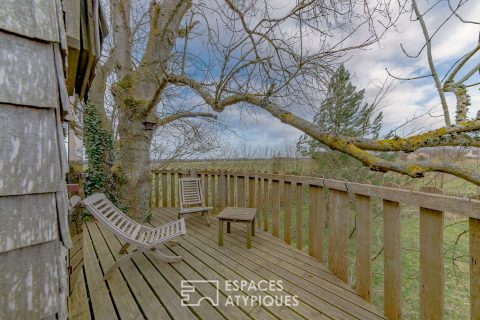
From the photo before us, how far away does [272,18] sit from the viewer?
330 cm

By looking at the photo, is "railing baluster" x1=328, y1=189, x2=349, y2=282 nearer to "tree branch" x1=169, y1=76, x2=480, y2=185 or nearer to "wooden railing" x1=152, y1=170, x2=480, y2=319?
"wooden railing" x1=152, y1=170, x2=480, y2=319

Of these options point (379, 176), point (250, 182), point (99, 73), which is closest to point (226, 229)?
point (250, 182)

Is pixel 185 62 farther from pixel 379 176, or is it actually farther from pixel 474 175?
pixel 379 176

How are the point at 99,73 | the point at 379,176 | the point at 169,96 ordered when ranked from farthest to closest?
the point at 379,176
the point at 99,73
the point at 169,96

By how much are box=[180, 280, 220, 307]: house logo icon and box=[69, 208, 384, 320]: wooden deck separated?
2 cm

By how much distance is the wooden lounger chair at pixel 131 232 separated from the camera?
253 cm

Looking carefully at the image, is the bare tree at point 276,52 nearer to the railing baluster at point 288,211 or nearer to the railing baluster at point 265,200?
the railing baluster at point 288,211

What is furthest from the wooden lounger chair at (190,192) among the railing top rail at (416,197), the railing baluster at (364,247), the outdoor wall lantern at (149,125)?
the railing baluster at (364,247)

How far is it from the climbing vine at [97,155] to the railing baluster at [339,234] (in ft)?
13.9

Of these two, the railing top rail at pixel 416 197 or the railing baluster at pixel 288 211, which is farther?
the railing baluster at pixel 288 211

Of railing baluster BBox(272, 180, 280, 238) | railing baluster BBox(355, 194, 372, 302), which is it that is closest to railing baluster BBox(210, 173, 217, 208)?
railing baluster BBox(272, 180, 280, 238)

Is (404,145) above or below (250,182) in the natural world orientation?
above

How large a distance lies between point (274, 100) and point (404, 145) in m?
1.79

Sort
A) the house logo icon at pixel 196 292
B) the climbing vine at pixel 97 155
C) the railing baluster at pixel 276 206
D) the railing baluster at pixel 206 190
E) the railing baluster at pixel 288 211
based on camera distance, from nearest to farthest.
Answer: the house logo icon at pixel 196 292 → the railing baluster at pixel 288 211 → the railing baluster at pixel 276 206 → the climbing vine at pixel 97 155 → the railing baluster at pixel 206 190
